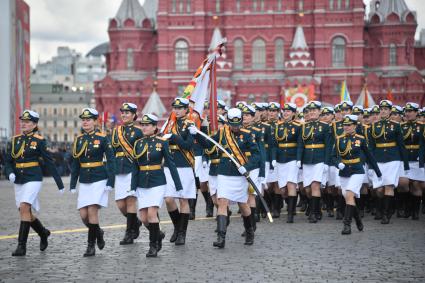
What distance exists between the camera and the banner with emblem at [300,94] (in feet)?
235

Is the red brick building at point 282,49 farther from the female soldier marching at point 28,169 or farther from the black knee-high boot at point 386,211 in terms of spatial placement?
the female soldier marching at point 28,169

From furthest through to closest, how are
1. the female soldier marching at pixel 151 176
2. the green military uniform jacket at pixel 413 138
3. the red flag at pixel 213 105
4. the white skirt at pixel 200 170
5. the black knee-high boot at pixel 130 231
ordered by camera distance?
the green military uniform jacket at pixel 413 138, the white skirt at pixel 200 170, the red flag at pixel 213 105, the black knee-high boot at pixel 130 231, the female soldier marching at pixel 151 176

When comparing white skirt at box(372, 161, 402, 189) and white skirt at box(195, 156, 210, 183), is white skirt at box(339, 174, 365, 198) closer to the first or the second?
white skirt at box(372, 161, 402, 189)

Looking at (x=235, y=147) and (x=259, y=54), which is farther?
(x=259, y=54)

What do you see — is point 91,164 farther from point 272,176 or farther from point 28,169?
point 272,176

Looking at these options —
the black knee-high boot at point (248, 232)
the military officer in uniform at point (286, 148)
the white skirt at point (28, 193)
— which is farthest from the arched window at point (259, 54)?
the white skirt at point (28, 193)

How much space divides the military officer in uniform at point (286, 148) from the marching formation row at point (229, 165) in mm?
20

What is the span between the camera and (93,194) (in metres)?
13.8

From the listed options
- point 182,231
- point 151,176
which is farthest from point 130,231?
point 151,176

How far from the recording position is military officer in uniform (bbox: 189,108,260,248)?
14.5 m

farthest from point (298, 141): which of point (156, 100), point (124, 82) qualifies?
point (124, 82)

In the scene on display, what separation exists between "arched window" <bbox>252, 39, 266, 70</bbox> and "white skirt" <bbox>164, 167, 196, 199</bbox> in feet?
202

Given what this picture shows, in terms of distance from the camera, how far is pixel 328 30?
75125 millimetres

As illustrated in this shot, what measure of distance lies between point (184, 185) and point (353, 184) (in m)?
3.01
